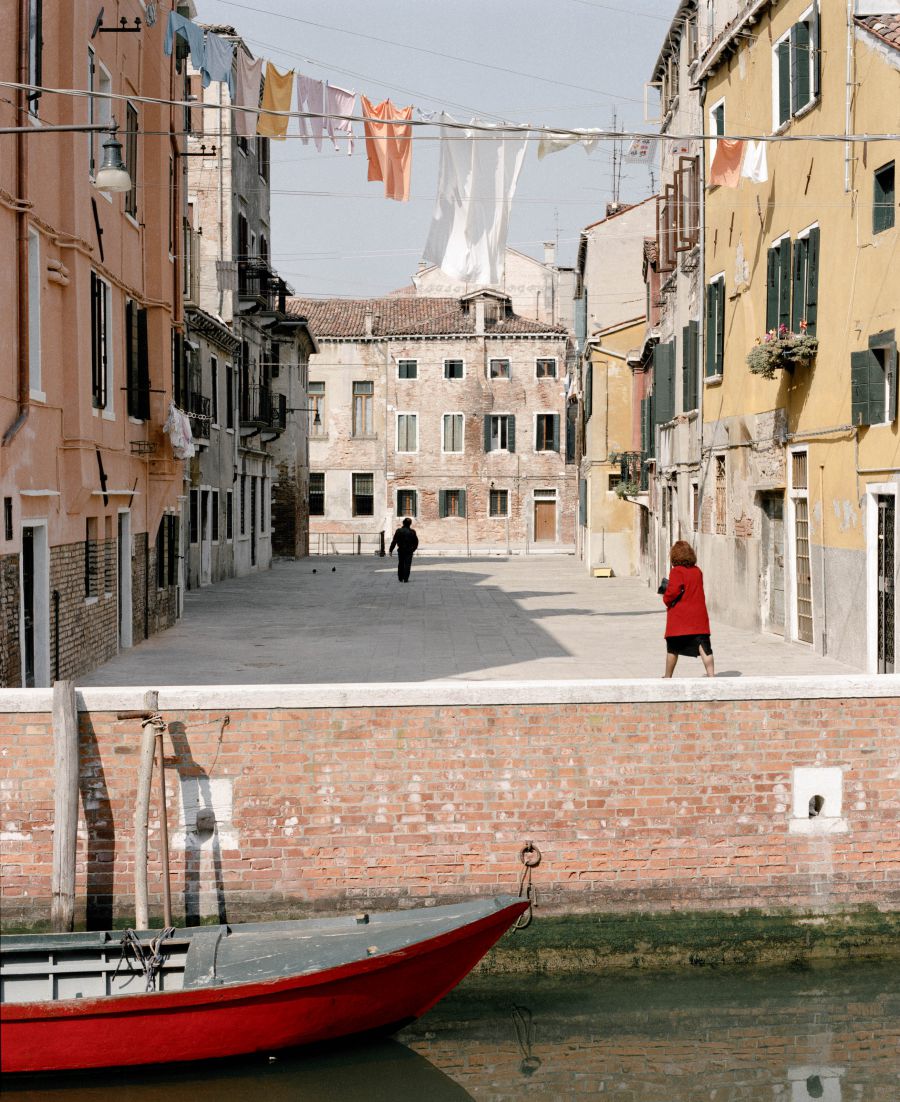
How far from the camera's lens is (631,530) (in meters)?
34.2

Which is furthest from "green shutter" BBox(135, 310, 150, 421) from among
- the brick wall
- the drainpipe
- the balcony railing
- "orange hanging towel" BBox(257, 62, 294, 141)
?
the balcony railing

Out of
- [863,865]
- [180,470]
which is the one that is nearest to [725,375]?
[180,470]

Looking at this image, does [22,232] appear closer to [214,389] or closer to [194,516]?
[194,516]

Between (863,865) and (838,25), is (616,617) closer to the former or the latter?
(838,25)

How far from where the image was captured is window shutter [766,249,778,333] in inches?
669

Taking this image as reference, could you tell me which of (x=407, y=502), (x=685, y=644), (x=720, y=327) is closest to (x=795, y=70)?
(x=720, y=327)

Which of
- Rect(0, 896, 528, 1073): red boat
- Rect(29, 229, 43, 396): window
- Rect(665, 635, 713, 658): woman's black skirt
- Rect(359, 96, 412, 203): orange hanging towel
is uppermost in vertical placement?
Rect(359, 96, 412, 203): orange hanging towel

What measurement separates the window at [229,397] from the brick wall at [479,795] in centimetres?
2440

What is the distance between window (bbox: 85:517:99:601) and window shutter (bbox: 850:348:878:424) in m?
8.34

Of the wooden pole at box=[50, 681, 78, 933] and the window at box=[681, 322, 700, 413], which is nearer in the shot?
the wooden pole at box=[50, 681, 78, 933]

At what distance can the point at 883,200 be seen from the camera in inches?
534

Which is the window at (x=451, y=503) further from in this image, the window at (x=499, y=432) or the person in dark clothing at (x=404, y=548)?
the person in dark clothing at (x=404, y=548)

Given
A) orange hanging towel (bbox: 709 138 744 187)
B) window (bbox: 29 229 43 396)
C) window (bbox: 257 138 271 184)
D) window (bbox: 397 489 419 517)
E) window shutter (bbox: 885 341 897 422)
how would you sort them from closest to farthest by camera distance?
window (bbox: 29 229 43 396)
window shutter (bbox: 885 341 897 422)
orange hanging towel (bbox: 709 138 744 187)
window (bbox: 257 138 271 184)
window (bbox: 397 489 419 517)

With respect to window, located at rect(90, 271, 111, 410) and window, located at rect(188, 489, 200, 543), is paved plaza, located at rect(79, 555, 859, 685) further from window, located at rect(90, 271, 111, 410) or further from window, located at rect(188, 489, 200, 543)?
window, located at rect(90, 271, 111, 410)
